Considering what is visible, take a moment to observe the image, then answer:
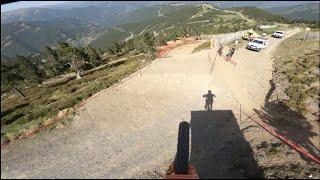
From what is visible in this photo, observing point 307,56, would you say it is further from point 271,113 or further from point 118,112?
point 118,112

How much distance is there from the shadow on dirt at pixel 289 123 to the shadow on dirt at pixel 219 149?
3.45 m

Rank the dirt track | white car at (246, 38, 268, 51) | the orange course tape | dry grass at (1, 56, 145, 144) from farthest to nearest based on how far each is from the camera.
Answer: white car at (246, 38, 268, 51), the orange course tape, the dirt track, dry grass at (1, 56, 145, 144)

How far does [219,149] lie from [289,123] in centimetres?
908

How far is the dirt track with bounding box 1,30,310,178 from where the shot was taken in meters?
10.3

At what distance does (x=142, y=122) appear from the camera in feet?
70.1

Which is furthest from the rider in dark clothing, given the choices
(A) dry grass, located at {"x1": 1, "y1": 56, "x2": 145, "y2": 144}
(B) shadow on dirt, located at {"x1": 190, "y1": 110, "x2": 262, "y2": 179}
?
(A) dry grass, located at {"x1": 1, "y1": 56, "x2": 145, "y2": 144}

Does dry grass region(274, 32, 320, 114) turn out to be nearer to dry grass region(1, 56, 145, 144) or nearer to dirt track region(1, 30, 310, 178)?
dirt track region(1, 30, 310, 178)

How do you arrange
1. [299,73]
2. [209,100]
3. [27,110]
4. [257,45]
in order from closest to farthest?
[27,110]
[209,100]
[299,73]
[257,45]

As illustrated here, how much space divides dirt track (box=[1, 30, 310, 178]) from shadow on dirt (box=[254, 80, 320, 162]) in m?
1.36

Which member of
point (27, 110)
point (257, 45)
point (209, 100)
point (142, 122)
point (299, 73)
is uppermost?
point (27, 110)

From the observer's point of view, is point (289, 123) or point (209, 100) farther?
point (209, 100)

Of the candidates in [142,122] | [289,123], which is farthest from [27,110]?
[289,123]

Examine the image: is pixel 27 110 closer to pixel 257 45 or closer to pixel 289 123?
pixel 289 123

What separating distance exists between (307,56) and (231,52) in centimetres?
1102
